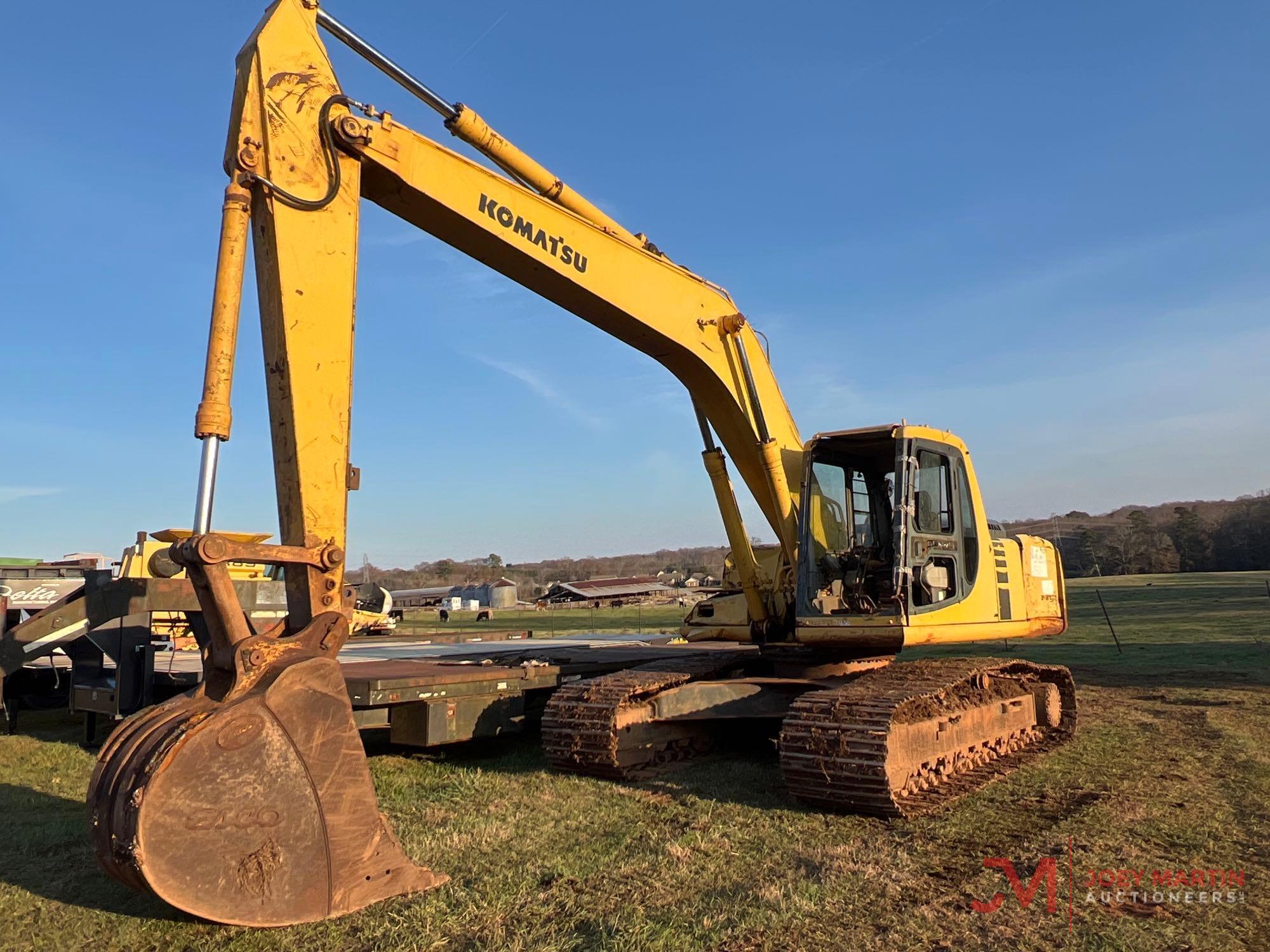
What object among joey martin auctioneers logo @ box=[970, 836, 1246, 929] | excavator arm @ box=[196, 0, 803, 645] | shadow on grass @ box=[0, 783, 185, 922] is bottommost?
joey martin auctioneers logo @ box=[970, 836, 1246, 929]

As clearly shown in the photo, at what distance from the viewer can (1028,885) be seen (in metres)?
4.77

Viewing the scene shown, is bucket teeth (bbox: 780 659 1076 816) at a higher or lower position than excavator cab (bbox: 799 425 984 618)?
lower

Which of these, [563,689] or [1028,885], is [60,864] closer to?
[563,689]

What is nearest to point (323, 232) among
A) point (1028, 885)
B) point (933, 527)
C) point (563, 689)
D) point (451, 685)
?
point (451, 685)

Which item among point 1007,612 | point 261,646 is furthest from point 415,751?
point 1007,612

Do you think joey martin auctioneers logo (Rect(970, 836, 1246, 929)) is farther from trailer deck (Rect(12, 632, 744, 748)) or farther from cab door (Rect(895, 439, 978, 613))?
trailer deck (Rect(12, 632, 744, 748))

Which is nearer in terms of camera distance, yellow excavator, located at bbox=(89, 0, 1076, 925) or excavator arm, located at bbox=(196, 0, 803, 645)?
yellow excavator, located at bbox=(89, 0, 1076, 925)

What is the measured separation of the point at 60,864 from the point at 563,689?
12.2 ft

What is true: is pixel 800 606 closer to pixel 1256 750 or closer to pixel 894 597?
pixel 894 597

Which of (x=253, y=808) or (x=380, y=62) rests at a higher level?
(x=380, y=62)

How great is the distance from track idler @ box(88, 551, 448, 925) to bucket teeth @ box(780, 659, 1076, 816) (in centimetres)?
277

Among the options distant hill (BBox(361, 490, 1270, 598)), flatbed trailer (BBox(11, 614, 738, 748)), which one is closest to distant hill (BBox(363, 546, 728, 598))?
distant hill (BBox(361, 490, 1270, 598))

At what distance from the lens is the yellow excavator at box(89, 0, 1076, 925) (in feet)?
13.3

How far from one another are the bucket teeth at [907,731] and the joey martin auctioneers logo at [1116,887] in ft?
3.30
